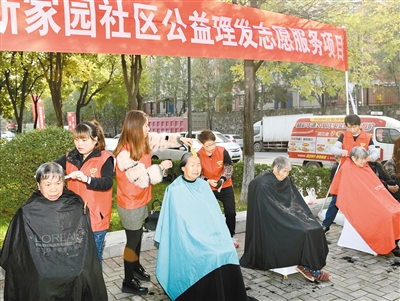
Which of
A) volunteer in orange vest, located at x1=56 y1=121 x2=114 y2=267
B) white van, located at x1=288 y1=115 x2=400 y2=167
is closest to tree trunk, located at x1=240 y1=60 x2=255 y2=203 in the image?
volunteer in orange vest, located at x1=56 y1=121 x2=114 y2=267

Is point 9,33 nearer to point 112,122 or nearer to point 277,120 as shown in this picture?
point 277,120

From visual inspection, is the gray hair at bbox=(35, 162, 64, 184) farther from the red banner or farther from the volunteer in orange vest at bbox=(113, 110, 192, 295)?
the red banner

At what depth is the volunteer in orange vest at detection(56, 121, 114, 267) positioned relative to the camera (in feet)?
12.5

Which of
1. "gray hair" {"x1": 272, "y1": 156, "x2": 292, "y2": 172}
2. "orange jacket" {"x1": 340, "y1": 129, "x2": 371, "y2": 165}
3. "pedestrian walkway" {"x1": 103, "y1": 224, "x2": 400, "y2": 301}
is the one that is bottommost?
"pedestrian walkway" {"x1": 103, "y1": 224, "x2": 400, "y2": 301}

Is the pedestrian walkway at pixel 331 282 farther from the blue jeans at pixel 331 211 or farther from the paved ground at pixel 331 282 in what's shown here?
the blue jeans at pixel 331 211

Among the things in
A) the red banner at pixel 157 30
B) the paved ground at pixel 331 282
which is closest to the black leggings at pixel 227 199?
the paved ground at pixel 331 282

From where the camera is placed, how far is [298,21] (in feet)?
24.0

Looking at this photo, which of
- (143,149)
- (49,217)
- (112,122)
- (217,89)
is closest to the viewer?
(49,217)

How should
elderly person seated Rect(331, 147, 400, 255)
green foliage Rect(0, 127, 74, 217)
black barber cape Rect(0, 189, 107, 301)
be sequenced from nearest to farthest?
black barber cape Rect(0, 189, 107, 301)
elderly person seated Rect(331, 147, 400, 255)
green foliage Rect(0, 127, 74, 217)

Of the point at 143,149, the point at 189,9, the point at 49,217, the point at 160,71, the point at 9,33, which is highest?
the point at 160,71

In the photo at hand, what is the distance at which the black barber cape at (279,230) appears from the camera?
15.3 feet

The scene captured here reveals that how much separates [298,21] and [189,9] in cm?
244

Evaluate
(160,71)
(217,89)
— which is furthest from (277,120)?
(160,71)

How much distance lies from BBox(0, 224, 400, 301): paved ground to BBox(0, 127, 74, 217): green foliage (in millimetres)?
2319
